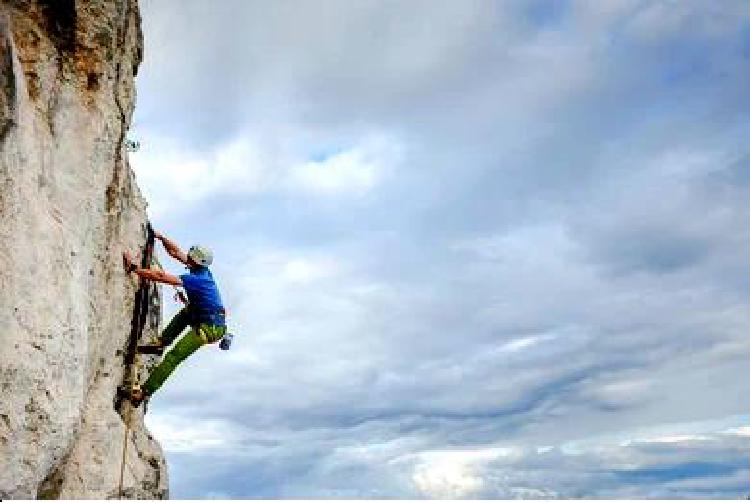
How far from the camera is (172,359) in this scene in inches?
821

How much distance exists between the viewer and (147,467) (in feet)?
70.9

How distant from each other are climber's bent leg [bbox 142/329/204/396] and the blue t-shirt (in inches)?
21.4

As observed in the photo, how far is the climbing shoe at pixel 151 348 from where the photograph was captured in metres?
21.9

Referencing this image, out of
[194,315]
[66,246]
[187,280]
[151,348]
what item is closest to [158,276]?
[187,280]

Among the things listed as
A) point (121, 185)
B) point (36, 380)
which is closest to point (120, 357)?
point (121, 185)

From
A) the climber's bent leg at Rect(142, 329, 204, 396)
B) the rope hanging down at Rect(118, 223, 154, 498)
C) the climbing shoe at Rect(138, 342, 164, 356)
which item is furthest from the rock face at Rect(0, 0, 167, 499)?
the climber's bent leg at Rect(142, 329, 204, 396)

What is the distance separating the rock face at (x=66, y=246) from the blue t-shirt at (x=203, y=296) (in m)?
1.62

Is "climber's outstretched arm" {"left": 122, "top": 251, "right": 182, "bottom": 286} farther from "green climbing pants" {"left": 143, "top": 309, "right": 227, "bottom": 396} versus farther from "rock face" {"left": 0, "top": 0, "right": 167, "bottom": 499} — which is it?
"green climbing pants" {"left": 143, "top": 309, "right": 227, "bottom": 396}

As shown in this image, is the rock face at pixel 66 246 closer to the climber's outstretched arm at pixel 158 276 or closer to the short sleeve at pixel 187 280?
the climber's outstretched arm at pixel 158 276

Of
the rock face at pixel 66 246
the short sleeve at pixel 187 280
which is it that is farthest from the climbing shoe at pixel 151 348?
the short sleeve at pixel 187 280

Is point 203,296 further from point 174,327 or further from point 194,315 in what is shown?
point 174,327

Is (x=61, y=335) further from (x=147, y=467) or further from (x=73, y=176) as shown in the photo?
(x=147, y=467)

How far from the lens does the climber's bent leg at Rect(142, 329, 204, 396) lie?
20.9 metres

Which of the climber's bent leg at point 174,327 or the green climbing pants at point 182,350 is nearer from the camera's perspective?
the green climbing pants at point 182,350
